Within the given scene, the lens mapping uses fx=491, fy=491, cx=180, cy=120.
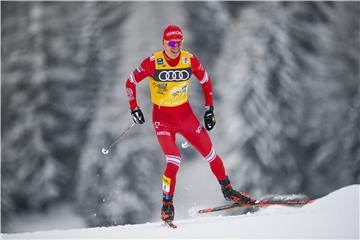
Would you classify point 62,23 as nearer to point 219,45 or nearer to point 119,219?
point 219,45

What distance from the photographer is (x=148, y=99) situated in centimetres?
2009

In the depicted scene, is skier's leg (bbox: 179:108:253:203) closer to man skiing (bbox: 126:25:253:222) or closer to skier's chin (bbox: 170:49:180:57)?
man skiing (bbox: 126:25:253:222)

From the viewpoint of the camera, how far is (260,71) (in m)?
18.4

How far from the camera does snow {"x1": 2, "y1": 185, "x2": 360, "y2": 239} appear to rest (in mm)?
6270

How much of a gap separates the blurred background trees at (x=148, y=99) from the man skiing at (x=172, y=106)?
1078 cm

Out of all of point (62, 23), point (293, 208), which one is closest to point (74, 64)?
point (62, 23)

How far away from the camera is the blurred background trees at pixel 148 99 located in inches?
763

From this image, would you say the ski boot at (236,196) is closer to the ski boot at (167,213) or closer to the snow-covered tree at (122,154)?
the ski boot at (167,213)

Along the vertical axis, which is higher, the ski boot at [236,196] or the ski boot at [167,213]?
the ski boot at [236,196]

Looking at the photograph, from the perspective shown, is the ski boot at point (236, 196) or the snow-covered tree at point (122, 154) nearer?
the ski boot at point (236, 196)

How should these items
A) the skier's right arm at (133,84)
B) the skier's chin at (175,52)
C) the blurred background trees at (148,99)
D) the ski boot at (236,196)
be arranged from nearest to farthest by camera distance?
the skier's chin at (175,52) → the skier's right arm at (133,84) → the ski boot at (236,196) → the blurred background trees at (148,99)

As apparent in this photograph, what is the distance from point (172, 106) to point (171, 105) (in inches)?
0.9

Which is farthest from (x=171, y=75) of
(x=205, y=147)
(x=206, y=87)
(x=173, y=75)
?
(x=205, y=147)

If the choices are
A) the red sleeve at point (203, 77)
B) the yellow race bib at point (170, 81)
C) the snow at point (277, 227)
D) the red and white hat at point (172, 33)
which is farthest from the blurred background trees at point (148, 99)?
the red and white hat at point (172, 33)
